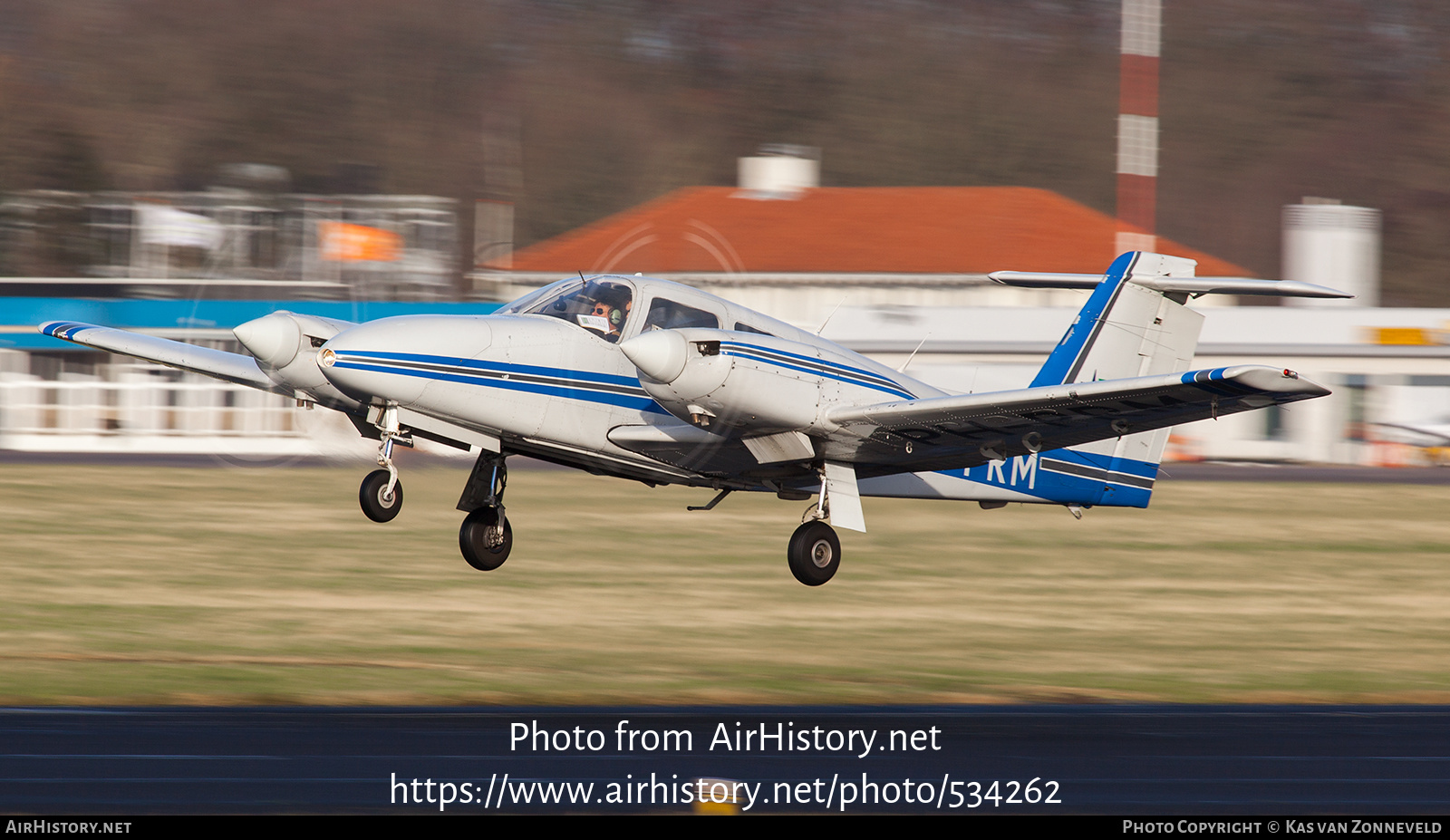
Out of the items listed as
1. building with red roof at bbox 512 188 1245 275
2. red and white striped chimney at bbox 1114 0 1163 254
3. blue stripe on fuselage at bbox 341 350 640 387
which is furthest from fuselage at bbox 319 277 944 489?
building with red roof at bbox 512 188 1245 275

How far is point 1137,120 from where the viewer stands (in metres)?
40.5

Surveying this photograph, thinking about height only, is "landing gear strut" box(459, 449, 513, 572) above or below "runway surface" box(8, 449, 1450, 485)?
above

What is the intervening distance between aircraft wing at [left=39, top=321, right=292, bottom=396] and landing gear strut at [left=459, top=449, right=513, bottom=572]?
2.57 meters

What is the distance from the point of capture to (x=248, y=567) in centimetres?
2625

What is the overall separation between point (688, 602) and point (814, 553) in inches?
325

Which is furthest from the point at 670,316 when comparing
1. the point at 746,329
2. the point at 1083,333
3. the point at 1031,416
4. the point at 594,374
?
the point at 1083,333

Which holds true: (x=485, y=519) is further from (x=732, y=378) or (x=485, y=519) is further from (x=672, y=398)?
(x=732, y=378)

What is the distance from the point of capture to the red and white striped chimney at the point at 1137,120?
39.9 metres

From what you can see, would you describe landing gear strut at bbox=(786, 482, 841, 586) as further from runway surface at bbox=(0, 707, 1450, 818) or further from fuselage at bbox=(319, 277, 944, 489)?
runway surface at bbox=(0, 707, 1450, 818)

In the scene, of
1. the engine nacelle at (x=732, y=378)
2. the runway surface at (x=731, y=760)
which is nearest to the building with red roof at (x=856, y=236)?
the runway surface at (x=731, y=760)

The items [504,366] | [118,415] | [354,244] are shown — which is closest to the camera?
[504,366]

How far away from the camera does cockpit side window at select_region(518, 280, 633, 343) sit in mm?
14820

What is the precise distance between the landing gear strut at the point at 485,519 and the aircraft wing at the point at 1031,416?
348 cm

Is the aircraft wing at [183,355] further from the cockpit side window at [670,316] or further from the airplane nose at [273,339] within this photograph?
the cockpit side window at [670,316]
